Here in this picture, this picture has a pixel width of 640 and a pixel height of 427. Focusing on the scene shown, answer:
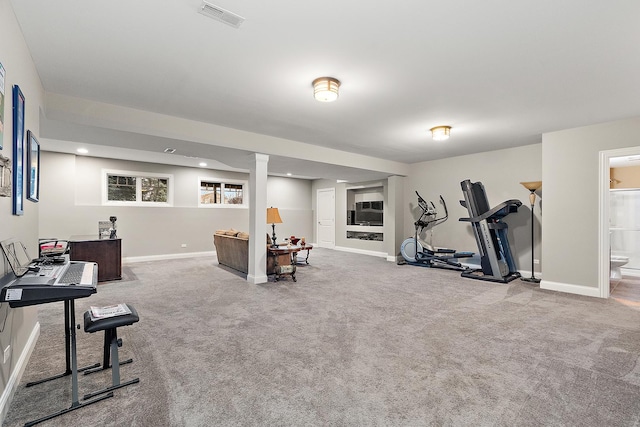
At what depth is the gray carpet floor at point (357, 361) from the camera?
5.83 ft

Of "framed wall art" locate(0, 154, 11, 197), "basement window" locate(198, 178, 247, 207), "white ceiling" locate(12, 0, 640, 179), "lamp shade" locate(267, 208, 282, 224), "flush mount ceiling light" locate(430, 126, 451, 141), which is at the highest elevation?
"white ceiling" locate(12, 0, 640, 179)

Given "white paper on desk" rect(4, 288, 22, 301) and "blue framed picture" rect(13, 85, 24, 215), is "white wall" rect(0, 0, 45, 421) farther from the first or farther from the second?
"white paper on desk" rect(4, 288, 22, 301)

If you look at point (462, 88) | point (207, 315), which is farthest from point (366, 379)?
point (462, 88)

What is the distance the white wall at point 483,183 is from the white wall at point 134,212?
424cm

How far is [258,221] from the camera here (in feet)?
16.9

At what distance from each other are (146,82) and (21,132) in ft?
4.03

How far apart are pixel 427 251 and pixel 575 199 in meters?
2.89

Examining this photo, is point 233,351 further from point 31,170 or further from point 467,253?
point 467,253

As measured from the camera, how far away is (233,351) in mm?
2578

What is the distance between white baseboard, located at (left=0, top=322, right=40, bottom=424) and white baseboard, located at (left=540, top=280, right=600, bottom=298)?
6.08 metres

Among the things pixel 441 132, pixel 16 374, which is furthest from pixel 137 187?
pixel 441 132

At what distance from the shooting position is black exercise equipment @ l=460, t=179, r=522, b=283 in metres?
5.30

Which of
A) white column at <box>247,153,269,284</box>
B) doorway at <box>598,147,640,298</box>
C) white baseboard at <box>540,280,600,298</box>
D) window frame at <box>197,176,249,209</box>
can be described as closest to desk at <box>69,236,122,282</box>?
white column at <box>247,153,269,284</box>

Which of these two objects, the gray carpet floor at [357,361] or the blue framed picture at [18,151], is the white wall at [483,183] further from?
the blue framed picture at [18,151]
